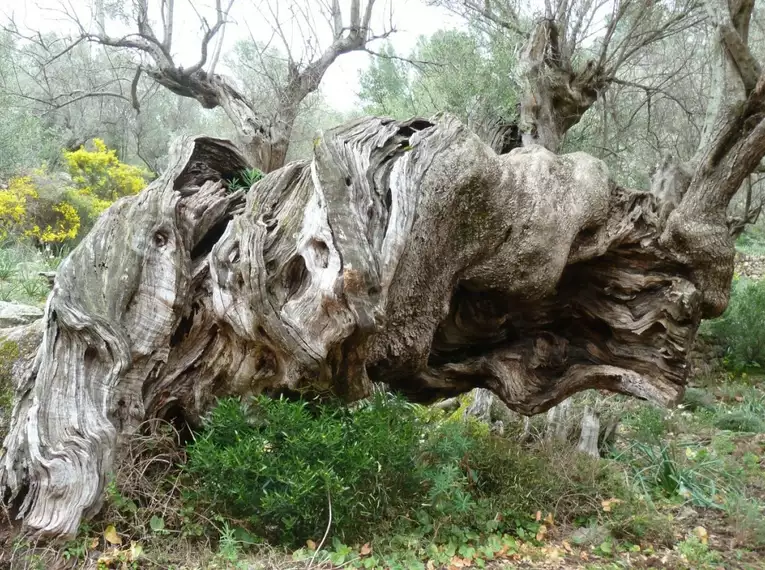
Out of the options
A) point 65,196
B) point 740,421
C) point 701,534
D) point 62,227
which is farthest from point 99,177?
point 701,534

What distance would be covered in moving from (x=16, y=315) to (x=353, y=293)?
3.96 metres

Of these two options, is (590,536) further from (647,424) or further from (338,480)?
(647,424)

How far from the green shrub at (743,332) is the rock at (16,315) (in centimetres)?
1038

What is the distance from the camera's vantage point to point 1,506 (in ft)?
10.1

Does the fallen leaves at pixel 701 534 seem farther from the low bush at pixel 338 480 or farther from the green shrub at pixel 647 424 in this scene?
the green shrub at pixel 647 424

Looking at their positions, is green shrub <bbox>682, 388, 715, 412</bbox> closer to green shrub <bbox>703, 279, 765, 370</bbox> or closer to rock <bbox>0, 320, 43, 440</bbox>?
green shrub <bbox>703, 279, 765, 370</bbox>

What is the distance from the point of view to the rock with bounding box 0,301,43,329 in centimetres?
546

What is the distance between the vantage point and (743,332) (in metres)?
10.4

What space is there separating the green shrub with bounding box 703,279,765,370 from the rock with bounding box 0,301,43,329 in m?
10.4

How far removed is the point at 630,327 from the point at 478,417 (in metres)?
3.14

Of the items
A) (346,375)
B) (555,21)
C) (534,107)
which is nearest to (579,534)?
(346,375)

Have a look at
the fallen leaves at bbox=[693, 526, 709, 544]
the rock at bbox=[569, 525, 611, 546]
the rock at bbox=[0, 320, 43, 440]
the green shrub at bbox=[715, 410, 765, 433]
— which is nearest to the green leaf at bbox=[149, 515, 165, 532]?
the rock at bbox=[0, 320, 43, 440]

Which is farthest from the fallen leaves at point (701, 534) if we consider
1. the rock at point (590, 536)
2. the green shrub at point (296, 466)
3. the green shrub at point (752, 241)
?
the green shrub at point (752, 241)

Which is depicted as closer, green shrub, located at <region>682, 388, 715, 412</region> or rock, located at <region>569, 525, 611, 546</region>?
rock, located at <region>569, 525, 611, 546</region>
